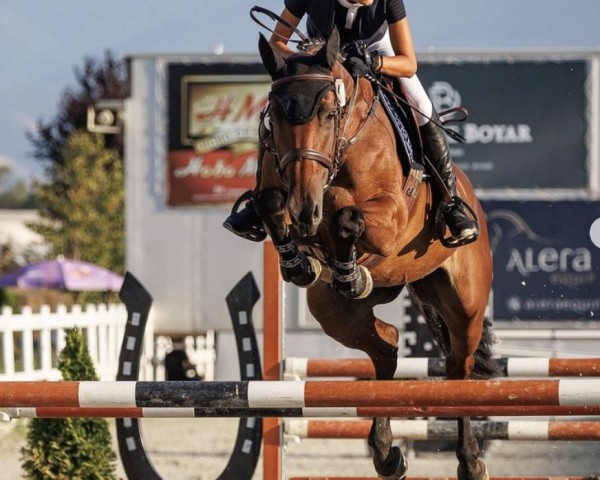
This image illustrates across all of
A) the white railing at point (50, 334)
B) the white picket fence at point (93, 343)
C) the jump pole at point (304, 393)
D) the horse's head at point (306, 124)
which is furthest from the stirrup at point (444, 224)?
the white railing at point (50, 334)

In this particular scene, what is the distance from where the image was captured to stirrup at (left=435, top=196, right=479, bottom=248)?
4930 mm

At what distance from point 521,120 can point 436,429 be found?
29.5ft

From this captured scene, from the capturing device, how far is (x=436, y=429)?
5.88 m

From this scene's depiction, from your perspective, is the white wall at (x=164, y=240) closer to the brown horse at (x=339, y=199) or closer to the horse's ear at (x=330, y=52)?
the brown horse at (x=339, y=199)

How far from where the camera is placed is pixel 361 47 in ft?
15.4

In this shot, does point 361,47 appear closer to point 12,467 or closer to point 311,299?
point 311,299

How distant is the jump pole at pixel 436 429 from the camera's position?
573 centimetres

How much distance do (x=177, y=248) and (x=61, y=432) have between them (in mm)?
8407

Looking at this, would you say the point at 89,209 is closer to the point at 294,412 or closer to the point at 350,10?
the point at 350,10

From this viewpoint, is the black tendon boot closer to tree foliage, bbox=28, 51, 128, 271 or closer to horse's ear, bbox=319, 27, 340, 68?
horse's ear, bbox=319, 27, 340, 68

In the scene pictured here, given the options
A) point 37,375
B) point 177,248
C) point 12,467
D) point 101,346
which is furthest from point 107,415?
point 177,248

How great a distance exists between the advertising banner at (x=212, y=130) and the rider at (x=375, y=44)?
31.2 ft

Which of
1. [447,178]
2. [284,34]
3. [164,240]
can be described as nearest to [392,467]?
[447,178]

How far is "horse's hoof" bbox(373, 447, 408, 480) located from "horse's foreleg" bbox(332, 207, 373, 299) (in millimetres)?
1359
